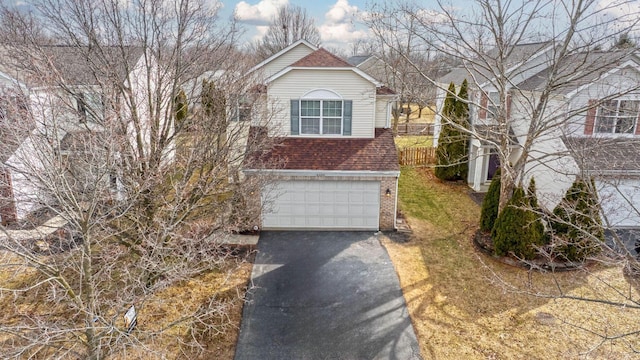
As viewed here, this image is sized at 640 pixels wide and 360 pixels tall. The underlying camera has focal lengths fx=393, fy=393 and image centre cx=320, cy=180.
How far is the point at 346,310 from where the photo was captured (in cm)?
1075

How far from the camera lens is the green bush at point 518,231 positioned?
12.9m

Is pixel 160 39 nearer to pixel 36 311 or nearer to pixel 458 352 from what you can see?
pixel 36 311

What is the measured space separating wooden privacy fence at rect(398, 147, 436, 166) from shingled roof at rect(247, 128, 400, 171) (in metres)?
→ 9.95

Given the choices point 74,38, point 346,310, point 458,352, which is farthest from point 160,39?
point 458,352

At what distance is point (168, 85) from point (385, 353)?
920 cm

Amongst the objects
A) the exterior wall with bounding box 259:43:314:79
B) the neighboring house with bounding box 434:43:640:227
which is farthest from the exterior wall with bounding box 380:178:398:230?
the exterior wall with bounding box 259:43:314:79

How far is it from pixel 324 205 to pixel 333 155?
203cm

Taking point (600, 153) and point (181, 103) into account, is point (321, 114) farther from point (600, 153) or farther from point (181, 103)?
point (600, 153)

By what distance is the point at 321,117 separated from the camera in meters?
16.3

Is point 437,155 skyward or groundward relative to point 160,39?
groundward

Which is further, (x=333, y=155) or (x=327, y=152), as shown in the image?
(x=327, y=152)

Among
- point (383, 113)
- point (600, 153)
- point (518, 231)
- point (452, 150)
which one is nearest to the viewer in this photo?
point (518, 231)

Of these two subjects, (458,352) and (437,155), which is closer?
(458,352)

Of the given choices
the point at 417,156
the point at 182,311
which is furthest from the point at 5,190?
the point at 417,156
